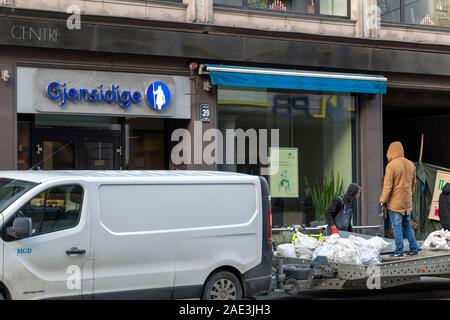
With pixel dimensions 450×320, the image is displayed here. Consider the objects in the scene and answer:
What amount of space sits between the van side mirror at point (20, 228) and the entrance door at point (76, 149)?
6.40 m

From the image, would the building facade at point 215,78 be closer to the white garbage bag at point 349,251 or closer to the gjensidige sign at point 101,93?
the gjensidige sign at point 101,93

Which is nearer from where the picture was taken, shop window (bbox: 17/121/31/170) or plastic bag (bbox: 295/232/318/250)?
plastic bag (bbox: 295/232/318/250)

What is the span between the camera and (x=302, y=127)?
15.6 m

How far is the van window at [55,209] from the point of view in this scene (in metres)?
7.11

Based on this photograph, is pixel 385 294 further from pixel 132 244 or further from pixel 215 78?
pixel 215 78

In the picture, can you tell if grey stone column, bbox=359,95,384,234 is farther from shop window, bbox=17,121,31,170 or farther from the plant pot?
shop window, bbox=17,121,31,170

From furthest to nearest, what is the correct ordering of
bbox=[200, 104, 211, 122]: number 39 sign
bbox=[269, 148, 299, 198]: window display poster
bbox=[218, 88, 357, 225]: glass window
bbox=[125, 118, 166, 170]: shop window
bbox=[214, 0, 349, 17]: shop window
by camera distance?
bbox=[269, 148, 299, 198]: window display poster < bbox=[218, 88, 357, 225]: glass window < bbox=[214, 0, 349, 17]: shop window < bbox=[125, 118, 166, 170]: shop window < bbox=[200, 104, 211, 122]: number 39 sign

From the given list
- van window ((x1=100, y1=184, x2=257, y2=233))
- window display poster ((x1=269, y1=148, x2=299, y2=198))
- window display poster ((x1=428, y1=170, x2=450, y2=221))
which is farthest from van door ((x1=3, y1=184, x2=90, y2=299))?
window display poster ((x1=428, y1=170, x2=450, y2=221))

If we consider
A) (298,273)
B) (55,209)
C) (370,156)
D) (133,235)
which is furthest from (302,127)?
(55,209)

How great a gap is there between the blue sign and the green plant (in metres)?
4.09

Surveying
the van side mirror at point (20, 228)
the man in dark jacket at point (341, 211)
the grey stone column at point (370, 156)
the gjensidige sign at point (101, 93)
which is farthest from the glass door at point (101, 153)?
the van side mirror at point (20, 228)

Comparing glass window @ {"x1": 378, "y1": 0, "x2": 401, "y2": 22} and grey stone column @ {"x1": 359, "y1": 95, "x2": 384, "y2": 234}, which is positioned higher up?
glass window @ {"x1": 378, "y1": 0, "x2": 401, "y2": 22}

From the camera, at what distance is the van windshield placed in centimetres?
710
